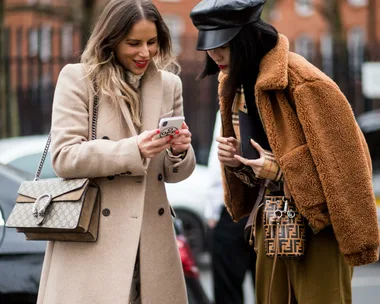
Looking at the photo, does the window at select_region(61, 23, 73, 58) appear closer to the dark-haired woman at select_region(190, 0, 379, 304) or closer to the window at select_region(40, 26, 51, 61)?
the window at select_region(40, 26, 51, 61)

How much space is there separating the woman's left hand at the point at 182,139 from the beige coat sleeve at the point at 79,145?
0.54 ft

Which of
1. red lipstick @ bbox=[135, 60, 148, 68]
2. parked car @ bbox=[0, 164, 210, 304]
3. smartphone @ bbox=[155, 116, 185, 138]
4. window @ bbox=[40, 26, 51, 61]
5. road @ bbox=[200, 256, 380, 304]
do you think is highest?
window @ bbox=[40, 26, 51, 61]

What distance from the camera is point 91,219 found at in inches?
139

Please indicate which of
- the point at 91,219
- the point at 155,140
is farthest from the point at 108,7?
the point at 91,219

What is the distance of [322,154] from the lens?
3344mm

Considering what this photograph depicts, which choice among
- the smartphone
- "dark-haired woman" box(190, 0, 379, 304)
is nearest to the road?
"dark-haired woman" box(190, 0, 379, 304)

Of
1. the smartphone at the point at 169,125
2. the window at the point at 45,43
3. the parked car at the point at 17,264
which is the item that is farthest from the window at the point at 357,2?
the smartphone at the point at 169,125

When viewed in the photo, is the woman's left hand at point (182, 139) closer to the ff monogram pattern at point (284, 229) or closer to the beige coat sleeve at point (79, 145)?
the beige coat sleeve at point (79, 145)

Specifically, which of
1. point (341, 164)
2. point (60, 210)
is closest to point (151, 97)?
point (60, 210)

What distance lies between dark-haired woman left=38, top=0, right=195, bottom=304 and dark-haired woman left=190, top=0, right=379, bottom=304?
0.30m

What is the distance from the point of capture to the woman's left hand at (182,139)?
350 cm

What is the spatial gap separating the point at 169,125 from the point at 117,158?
0.25 metres

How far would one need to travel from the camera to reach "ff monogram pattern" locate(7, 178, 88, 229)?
11.3 feet

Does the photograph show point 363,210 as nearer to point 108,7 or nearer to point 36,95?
point 108,7
